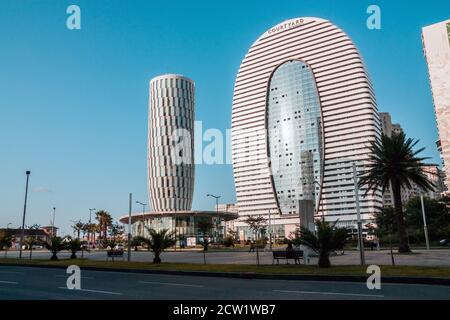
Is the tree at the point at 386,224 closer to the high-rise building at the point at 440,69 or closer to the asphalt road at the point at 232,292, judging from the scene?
the high-rise building at the point at 440,69

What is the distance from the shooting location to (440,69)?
11662cm

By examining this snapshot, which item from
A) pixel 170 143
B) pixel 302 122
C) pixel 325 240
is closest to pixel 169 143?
pixel 170 143

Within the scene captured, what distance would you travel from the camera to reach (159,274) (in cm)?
1970

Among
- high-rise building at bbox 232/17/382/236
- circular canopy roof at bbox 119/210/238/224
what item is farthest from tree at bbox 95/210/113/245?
high-rise building at bbox 232/17/382/236

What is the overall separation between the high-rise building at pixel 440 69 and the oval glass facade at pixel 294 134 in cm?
5640

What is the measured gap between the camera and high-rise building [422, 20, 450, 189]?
375 ft

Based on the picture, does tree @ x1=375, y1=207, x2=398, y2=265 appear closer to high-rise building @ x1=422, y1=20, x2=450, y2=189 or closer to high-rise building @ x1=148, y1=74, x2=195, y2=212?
high-rise building @ x1=422, y1=20, x2=450, y2=189

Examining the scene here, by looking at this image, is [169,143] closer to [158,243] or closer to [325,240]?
[158,243]

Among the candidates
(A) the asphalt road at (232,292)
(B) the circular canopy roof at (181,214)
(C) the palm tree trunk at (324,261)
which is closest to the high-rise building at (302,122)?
(B) the circular canopy roof at (181,214)

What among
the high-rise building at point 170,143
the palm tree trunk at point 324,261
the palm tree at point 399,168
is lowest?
the palm tree trunk at point 324,261

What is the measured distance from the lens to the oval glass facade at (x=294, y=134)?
17188 cm
